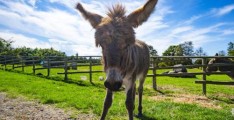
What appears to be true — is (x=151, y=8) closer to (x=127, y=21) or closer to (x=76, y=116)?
(x=127, y=21)

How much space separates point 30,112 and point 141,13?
4164 millimetres

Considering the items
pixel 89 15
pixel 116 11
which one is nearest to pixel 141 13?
pixel 116 11

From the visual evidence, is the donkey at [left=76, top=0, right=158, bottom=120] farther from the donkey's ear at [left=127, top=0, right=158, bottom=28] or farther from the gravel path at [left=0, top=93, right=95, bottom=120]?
the gravel path at [left=0, top=93, right=95, bottom=120]

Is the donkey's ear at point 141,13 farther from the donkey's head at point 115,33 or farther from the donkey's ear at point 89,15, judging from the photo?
the donkey's ear at point 89,15

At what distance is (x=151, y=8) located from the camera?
3.96m

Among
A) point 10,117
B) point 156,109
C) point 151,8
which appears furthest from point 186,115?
point 10,117

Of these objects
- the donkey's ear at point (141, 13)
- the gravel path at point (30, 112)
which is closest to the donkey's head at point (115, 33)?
the donkey's ear at point (141, 13)

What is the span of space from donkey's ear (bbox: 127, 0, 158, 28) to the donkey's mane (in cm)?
15

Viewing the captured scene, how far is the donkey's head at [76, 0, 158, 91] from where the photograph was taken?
3.12 meters

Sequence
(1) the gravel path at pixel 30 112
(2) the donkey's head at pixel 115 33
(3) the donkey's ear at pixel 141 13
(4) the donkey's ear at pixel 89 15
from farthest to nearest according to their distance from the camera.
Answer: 1. (1) the gravel path at pixel 30 112
2. (4) the donkey's ear at pixel 89 15
3. (3) the donkey's ear at pixel 141 13
4. (2) the donkey's head at pixel 115 33

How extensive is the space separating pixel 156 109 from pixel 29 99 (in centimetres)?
425

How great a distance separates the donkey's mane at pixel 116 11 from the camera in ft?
12.8

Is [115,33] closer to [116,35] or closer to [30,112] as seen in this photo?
[116,35]

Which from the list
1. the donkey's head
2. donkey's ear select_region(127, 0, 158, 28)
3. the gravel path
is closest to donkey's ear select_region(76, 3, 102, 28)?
the donkey's head
